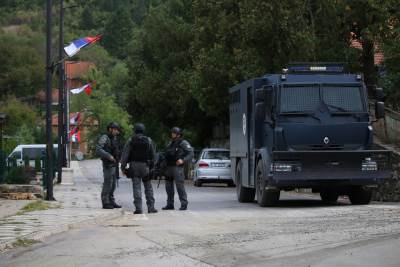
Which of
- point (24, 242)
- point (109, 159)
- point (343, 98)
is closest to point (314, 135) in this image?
point (343, 98)

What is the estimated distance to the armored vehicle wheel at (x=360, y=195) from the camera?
69.8ft

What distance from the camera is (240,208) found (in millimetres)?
21125

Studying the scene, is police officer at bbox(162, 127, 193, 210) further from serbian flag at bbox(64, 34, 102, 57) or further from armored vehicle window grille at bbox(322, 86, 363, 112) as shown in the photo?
serbian flag at bbox(64, 34, 102, 57)

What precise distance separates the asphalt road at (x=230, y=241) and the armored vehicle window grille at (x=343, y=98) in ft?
10.3

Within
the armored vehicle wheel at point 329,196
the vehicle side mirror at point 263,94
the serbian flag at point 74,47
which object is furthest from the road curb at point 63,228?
the serbian flag at point 74,47

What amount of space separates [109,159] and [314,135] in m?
4.68

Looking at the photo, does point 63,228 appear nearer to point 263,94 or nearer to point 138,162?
point 138,162

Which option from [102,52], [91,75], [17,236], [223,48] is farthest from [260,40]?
[102,52]

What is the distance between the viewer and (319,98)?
813 inches

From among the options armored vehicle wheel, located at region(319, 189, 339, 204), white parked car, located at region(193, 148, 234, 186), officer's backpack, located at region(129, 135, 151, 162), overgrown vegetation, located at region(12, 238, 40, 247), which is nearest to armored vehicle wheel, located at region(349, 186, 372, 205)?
armored vehicle wheel, located at region(319, 189, 339, 204)

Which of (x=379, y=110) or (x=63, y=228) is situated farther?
(x=379, y=110)

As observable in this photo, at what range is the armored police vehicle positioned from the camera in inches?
794

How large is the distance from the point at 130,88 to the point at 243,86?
30928mm

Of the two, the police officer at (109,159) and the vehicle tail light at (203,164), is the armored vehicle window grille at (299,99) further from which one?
the vehicle tail light at (203,164)
